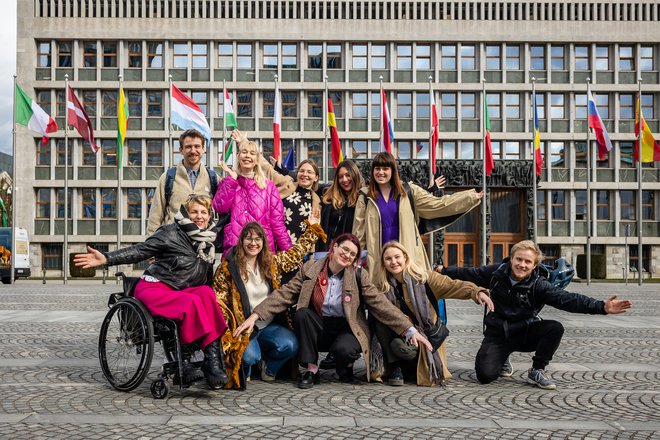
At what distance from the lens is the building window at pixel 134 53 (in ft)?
154

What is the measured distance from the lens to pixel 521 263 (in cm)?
657

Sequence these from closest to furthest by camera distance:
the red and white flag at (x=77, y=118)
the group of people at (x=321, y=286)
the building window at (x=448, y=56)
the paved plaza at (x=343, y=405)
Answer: the paved plaza at (x=343, y=405), the group of people at (x=321, y=286), the red and white flag at (x=77, y=118), the building window at (x=448, y=56)

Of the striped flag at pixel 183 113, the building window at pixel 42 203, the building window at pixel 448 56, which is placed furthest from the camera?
the building window at pixel 448 56

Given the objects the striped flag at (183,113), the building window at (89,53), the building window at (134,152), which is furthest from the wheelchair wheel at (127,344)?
the building window at (89,53)

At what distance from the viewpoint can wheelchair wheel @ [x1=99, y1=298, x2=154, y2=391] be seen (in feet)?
18.8

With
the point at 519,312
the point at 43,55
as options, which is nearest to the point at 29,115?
the point at 43,55

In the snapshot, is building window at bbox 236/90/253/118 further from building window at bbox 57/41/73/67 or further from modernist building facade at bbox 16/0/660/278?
building window at bbox 57/41/73/67

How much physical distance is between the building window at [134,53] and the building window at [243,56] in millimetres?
6470

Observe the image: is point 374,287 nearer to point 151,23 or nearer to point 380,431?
point 380,431

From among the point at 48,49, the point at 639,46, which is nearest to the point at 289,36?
the point at 48,49

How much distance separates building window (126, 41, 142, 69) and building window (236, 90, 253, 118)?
23.1ft

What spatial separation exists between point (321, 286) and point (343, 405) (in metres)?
1.43

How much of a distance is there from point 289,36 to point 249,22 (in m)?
2.80

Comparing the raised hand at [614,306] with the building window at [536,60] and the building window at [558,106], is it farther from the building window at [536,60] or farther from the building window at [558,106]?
the building window at [536,60]
